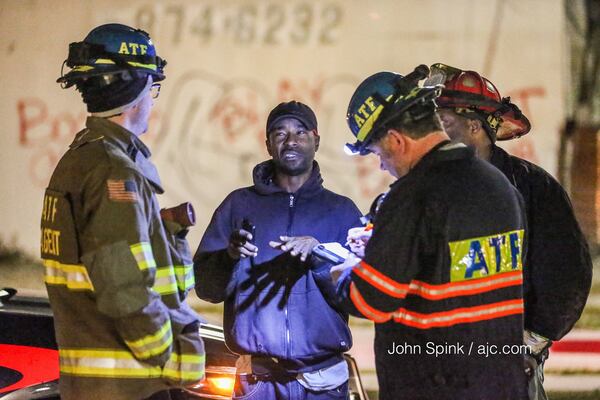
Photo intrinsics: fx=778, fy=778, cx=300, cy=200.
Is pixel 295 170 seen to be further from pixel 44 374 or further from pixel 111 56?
pixel 44 374

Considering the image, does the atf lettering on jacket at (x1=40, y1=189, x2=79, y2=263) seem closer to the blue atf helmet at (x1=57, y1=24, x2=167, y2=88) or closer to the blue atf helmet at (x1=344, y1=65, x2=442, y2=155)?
the blue atf helmet at (x1=57, y1=24, x2=167, y2=88)

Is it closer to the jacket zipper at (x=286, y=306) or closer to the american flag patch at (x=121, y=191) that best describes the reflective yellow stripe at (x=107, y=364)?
the american flag patch at (x=121, y=191)

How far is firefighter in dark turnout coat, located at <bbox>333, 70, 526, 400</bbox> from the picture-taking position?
262 centimetres

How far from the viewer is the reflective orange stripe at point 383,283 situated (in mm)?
2609

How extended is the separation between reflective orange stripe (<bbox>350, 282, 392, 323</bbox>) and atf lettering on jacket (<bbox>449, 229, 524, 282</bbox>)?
265 millimetres

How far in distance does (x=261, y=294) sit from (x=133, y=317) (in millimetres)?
1095

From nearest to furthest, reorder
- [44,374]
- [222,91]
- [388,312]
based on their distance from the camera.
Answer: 1. [388,312]
2. [44,374]
3. [222,91]

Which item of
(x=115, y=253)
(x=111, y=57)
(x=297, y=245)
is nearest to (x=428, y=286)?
(x=297, y=245)

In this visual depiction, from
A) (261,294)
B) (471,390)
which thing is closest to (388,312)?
(471,390)

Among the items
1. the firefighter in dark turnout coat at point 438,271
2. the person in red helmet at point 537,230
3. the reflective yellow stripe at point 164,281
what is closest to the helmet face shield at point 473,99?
the person in red helmet at point 537,230

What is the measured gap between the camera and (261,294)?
11.6 feet

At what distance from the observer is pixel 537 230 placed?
333cm

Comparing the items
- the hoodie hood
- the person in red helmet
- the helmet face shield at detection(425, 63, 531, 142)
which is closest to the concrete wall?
the hoodie hood

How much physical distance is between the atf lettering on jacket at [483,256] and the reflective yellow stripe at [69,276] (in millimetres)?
1222
